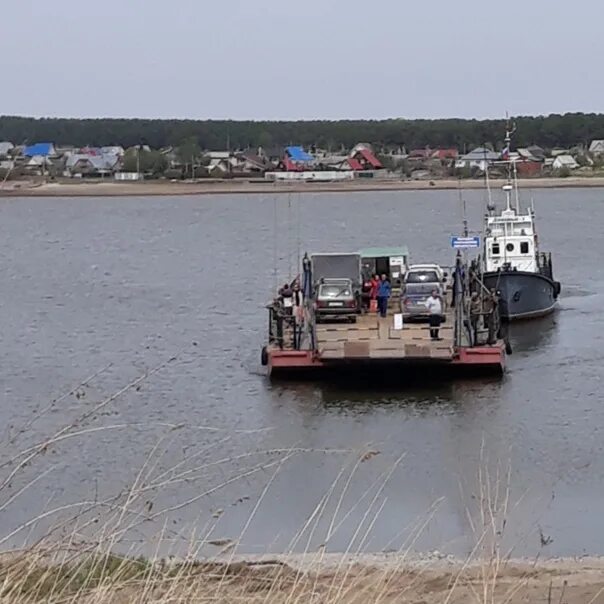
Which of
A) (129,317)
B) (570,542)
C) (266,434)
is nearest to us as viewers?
(570,542)

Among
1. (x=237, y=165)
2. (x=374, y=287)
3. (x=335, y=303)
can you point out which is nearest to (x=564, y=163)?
(x=237, y=165)

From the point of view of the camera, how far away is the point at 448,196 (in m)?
143

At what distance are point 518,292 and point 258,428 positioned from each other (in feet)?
52.8

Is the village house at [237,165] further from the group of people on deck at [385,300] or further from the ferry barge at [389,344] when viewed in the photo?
the ferry barge at [389,344]

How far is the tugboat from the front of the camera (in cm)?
3609

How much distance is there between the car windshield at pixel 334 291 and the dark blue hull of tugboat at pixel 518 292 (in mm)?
5588

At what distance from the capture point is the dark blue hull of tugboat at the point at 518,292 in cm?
3562

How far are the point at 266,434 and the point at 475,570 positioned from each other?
11376 mm

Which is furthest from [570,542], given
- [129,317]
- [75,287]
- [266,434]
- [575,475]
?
[75,287]

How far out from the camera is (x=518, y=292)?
3647 centimetres

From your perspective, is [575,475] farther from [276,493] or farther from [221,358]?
[221,358]

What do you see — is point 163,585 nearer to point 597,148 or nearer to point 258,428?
point 258,428

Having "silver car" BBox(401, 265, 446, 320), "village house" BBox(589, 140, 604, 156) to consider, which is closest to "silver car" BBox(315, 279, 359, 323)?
"silver car" BBox(401, 265, 446, 320)

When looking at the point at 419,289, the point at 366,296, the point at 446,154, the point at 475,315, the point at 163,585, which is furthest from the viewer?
the point at 446,154
